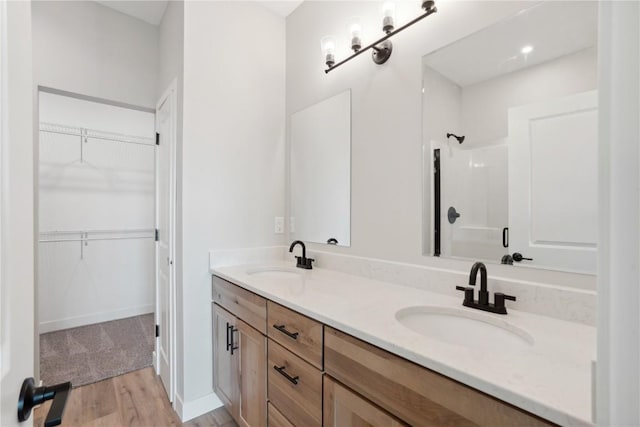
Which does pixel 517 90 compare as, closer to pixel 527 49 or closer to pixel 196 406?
pixel 527 49

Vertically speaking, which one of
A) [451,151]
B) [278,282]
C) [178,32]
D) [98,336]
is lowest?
[98,336]

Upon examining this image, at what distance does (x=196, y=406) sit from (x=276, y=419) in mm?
855

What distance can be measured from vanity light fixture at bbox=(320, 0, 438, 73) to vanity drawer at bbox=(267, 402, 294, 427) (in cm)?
178

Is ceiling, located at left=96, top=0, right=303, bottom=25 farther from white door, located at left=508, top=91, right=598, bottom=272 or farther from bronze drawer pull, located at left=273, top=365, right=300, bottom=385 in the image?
bronze drawer pull, located at left=273, top=365, right=300, bottom=385

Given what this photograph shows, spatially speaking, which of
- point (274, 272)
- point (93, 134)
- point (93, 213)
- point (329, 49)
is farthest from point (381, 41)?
point (93, 213)

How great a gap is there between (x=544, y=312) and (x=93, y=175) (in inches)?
163

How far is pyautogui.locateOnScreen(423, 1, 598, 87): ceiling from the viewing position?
101cm

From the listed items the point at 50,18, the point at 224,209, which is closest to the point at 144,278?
the point at 224,209

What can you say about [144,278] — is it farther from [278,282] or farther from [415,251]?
[415,251]

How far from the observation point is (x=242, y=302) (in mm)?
1584

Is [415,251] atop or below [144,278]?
atop

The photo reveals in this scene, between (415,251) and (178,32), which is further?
(178,32)

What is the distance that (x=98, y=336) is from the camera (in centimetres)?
298

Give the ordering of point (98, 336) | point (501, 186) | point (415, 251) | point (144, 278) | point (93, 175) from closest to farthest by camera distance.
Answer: point (501, 186) < point (415, 251) < point (98, 336) < point (93, 175) < point (144, 278)
